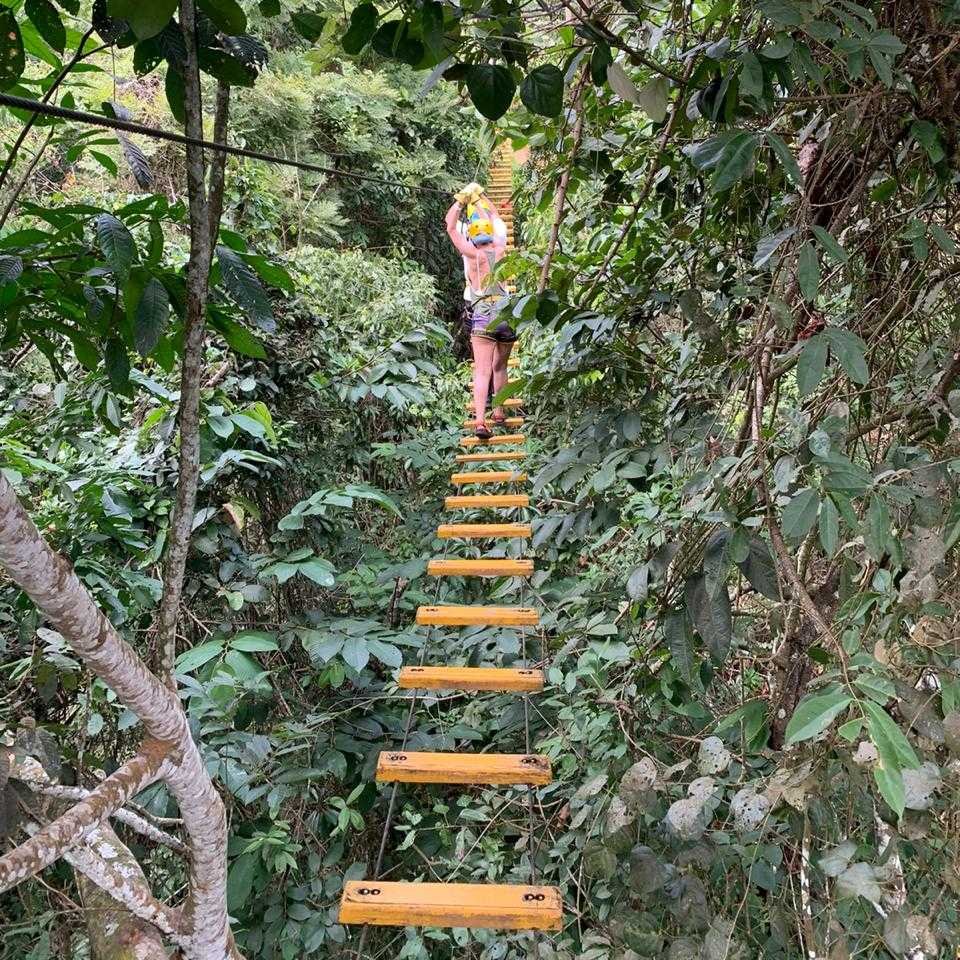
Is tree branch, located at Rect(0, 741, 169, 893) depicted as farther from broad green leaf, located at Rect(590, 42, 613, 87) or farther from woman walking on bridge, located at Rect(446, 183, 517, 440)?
woman walking on bridge, located at Rect(446, 183, 517, 440)

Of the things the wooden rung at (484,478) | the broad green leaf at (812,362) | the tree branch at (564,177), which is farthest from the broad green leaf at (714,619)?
the wooden rung at (484,478)

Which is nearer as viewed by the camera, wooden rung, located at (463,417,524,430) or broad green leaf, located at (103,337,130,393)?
broad green leaf, located at (103,337,130,393)

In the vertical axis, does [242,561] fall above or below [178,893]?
above

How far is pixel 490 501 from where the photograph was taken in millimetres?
2816

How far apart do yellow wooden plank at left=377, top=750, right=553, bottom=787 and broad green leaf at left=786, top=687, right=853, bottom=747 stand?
100 centimetres

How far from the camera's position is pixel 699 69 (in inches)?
43.4

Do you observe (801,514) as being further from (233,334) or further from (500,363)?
(500,363)

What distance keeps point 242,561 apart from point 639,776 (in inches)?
43.6

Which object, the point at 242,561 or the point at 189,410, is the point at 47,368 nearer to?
the point at 242,561

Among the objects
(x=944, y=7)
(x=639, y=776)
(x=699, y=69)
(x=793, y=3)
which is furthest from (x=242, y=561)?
(x=944, y=7)

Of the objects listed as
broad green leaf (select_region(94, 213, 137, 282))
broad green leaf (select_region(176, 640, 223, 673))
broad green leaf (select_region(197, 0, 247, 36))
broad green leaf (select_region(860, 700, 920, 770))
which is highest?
broad green leaf (select_region(197, 0, 247, 36))

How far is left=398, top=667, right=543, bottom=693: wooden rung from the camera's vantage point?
5.87ft

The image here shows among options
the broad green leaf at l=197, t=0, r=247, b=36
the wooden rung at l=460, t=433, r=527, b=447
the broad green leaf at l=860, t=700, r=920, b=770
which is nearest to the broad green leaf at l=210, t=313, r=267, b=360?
the broad green leaf at l=197, t=0, r=247, b=36

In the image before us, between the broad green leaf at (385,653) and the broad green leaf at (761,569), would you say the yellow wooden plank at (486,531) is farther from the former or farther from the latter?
the broad green leaf at (761,569)
